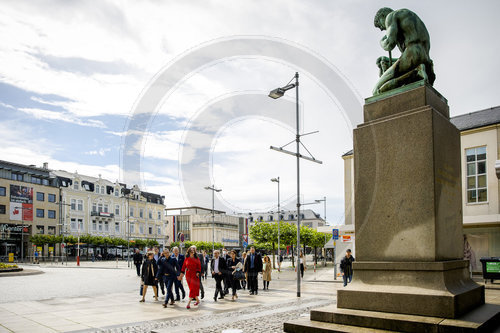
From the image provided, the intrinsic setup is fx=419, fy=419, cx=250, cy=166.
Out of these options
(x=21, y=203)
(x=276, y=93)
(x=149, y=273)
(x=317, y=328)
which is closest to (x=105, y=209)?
(x=21, y=203)

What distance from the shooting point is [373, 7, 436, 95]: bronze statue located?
8.08m

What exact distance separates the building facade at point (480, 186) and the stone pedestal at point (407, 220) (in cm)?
2121

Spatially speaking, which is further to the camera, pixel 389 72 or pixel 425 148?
pixel 389 72

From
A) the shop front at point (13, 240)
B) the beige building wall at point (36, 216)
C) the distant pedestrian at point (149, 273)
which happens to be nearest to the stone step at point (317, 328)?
the distant pedestrian at point (149, 273)

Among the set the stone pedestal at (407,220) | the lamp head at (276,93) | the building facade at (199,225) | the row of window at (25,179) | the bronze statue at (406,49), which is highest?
the lamp head at (276,93)

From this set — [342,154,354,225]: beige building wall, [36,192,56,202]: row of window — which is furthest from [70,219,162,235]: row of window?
[342,154,354,225]: beige building wall

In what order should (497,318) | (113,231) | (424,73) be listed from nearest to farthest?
(497,318) < (424,73) < (113,231)

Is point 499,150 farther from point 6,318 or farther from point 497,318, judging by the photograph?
point 6,318

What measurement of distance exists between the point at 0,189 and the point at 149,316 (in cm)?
6477

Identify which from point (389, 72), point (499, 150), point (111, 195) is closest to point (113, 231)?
point (111, 195)

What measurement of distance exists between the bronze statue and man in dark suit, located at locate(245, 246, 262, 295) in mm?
11483

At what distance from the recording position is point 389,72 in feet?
27.6

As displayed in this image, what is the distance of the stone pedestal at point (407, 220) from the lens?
21.5ft

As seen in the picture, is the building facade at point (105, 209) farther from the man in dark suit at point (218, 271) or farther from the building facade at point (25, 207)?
the man in dark suit at point (218, 271)
